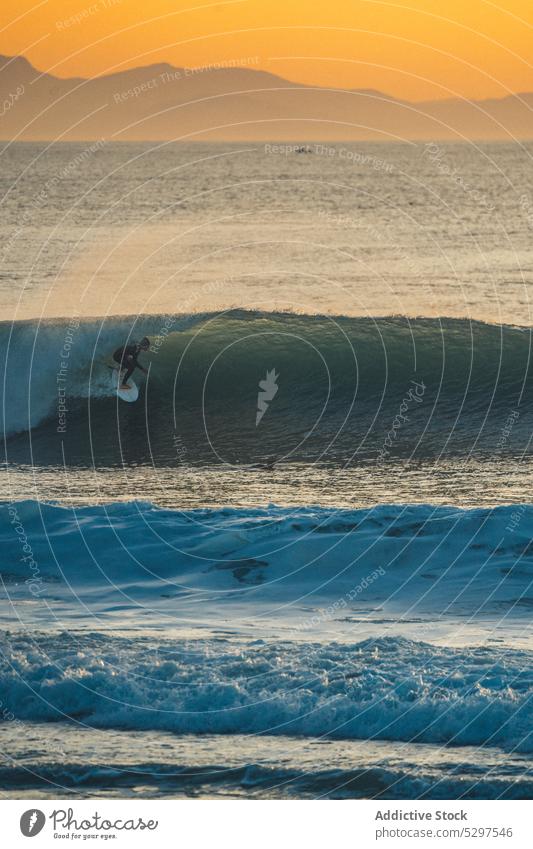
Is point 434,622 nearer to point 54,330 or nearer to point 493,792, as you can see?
point 493,792

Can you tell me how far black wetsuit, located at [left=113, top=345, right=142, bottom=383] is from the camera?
29.5 metres

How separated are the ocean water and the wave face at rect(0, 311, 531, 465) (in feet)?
0.32

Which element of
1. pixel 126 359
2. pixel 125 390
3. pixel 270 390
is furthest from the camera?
pixel 126 359

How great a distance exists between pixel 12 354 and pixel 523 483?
50.7 feet

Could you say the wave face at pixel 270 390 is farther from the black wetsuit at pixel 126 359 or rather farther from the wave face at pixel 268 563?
the wave face at pixel 268 563

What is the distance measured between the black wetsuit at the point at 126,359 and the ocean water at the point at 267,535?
395mm

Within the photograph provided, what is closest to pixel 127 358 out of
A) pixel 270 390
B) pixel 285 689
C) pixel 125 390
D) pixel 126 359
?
pixel 126 359

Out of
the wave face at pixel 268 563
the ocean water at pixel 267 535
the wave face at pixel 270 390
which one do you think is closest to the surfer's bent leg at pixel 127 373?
the ocean water at pixel 267 535

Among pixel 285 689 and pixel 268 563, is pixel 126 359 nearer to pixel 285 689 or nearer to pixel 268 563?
pixel 268 563

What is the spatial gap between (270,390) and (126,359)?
3.72 meters

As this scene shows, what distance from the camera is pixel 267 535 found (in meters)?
16.4

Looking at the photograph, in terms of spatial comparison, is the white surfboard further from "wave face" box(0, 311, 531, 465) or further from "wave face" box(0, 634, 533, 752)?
"wave face" box(0, 634, 533, 752)

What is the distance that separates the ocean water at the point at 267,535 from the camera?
10508mm

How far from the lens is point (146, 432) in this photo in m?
26.2
